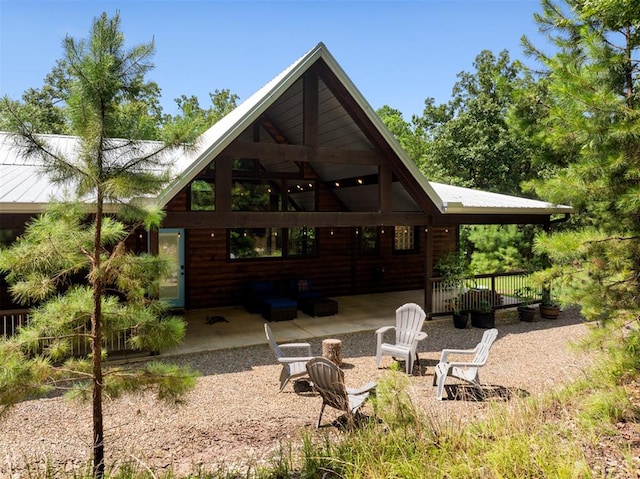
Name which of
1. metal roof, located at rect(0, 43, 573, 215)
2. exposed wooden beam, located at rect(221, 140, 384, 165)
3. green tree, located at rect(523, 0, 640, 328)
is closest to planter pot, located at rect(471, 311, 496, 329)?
metal roof, located at rect(0, 43, 573, 215)

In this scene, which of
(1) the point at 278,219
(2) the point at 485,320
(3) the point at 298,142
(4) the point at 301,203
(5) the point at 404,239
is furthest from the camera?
(5) the point at 404,239

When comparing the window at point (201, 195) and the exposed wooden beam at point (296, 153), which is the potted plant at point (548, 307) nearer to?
the exposed wooden beam at point (296, 153)

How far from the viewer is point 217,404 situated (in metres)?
5.15

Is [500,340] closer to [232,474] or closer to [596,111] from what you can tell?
[596,111]

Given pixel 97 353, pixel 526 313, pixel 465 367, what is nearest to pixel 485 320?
pixel 526 313

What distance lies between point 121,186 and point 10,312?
4.71m

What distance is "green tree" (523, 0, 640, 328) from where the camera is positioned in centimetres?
404

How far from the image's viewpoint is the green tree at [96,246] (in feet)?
9.70

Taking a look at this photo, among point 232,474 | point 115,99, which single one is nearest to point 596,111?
point 115,99

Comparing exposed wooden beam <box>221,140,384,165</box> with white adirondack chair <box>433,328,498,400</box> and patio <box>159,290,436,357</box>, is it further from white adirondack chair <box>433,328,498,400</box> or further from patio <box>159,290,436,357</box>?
white adirondack chair <box>433,328,498,400</box>

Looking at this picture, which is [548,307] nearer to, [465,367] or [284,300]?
[465,367]

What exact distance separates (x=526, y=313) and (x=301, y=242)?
608cm

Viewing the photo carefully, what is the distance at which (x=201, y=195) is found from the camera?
10.4 meters

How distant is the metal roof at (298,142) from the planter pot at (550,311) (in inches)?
93.6
